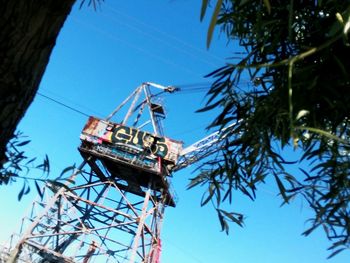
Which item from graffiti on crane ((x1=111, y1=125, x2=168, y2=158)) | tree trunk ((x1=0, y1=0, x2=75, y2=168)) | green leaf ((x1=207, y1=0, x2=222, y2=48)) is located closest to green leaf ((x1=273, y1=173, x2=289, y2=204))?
green leaf ((x1=207, y1=0, x2=222, y2=48))

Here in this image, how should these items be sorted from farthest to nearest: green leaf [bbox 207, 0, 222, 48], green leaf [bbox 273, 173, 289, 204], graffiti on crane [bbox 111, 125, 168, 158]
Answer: graffiti on crane [bbox 111, 125, 168, 158] → green leaf [bbox 273, 173, 289, 204] → green leaf [bbox 207, 0, 222, 48]

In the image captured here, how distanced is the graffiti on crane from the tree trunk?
20.7 metres

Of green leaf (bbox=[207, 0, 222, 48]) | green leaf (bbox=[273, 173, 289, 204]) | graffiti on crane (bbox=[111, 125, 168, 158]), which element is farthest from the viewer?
graffiti on crane (bbox=[111, 125, 168, 158])

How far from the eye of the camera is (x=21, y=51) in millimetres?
1140

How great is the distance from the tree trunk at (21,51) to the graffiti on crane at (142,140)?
68.0ft

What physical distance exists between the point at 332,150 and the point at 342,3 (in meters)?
0.68

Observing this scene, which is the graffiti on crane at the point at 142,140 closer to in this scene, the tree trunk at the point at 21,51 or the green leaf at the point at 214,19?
the tree trunk at the point at 21,51

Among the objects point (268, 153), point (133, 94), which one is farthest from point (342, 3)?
point (133, 94)

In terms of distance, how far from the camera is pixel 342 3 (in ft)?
5.19

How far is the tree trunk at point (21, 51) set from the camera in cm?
112

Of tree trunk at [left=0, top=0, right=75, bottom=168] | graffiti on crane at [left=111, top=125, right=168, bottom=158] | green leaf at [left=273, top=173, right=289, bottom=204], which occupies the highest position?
graffiti on crane at [left=111, top=125, right=168, bottom=158]

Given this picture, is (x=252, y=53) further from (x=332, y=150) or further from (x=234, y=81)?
(x=332, y=150)

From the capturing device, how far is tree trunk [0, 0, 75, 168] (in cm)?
112

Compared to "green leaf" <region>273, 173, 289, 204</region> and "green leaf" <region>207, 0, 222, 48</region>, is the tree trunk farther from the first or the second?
"green leaf" <region>273, 173, 289, 204</region>
